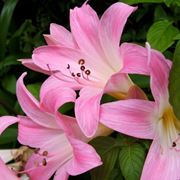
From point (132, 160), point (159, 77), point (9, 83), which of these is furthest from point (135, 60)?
point (9, 83)

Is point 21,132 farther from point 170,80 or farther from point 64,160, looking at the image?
point 170,80

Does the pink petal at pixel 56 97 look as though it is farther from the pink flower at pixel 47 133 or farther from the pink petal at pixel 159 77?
the pink petal at pixel 159 77

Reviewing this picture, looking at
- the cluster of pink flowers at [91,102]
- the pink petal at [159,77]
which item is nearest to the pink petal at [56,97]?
the cluster of pink flowers at [91,102]

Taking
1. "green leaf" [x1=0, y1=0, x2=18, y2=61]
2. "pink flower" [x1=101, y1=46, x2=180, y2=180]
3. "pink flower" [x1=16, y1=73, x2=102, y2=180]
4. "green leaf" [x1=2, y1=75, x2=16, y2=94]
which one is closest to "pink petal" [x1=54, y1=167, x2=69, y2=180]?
"pink flower" [x1=16, y1=73, x2=102, y2=180]

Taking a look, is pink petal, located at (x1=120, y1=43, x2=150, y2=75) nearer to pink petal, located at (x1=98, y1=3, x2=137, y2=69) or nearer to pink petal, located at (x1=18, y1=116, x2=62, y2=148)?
pink petal, located at (x1=98, y1=3, x2=137, y2=69)

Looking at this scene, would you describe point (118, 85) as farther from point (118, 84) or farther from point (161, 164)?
point (161, 164)

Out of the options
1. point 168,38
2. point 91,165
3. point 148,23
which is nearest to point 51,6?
point 148,23
